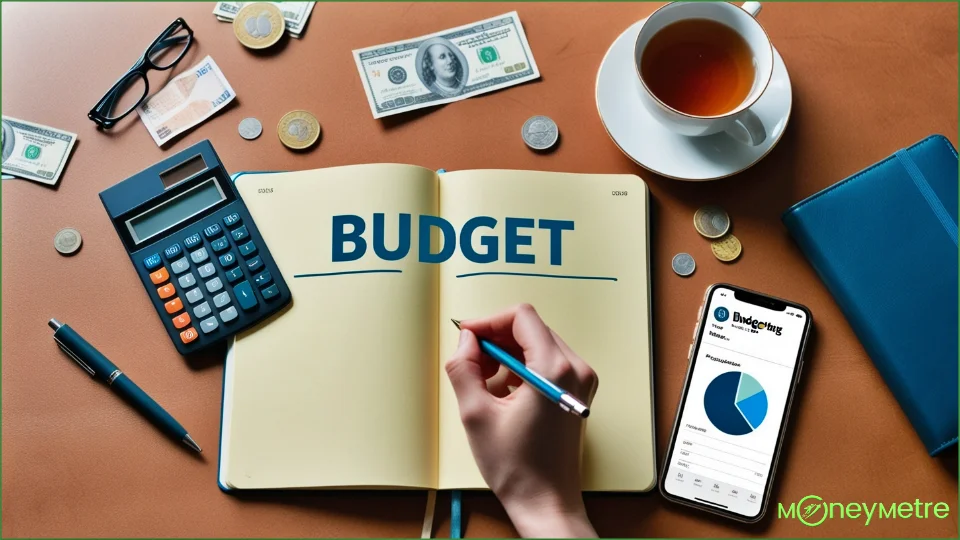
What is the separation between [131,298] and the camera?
856 mm

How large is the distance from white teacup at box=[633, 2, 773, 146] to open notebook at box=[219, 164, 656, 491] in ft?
0.33

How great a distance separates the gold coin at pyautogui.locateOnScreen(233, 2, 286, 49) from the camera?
3.03 ft

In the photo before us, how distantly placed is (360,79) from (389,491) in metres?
0.49

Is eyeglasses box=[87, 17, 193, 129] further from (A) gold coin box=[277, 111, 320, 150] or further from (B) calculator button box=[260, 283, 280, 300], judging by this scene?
(B) calculator button box=[260, 283, 280, 300]

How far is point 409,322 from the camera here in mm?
806

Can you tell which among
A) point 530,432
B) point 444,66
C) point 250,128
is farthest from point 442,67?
point 530,432

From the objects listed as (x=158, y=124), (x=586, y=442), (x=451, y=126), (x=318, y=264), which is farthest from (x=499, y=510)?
(x=158, y=124)

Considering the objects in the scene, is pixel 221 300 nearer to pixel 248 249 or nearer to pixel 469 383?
pixel 248 249

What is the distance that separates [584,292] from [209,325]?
1.38 feet

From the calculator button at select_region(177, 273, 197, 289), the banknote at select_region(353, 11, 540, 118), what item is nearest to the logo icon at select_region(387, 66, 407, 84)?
the banknote at select_region(353, 11, 540, 118)

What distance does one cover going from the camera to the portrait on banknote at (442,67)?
91 cm

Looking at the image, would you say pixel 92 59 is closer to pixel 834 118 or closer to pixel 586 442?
pixel 586 442

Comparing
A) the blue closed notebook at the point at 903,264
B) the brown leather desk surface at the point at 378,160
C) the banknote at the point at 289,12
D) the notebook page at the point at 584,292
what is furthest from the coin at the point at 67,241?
the blue closed notebook at the point at 903,264

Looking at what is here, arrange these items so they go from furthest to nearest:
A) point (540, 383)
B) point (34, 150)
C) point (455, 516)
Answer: point (34, 150) < point (455, 516) < point (540, 383)
